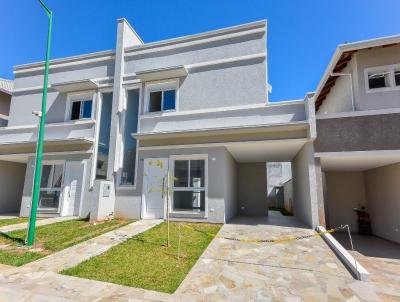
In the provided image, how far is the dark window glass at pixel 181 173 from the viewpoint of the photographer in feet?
37.6

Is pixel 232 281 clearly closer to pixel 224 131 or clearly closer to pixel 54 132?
pixel 224 131

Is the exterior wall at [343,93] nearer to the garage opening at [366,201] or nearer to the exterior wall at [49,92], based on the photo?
the garage opening at [366,201]

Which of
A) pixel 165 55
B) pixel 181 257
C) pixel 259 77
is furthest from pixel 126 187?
pixel 259 77

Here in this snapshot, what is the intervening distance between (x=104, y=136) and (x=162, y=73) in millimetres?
4817

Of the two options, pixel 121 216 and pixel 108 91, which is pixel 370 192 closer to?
pixel 121 216

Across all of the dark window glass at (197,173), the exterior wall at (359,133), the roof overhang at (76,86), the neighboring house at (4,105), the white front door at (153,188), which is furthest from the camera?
the neighboring house at (4,105)

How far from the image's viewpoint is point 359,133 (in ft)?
30.7

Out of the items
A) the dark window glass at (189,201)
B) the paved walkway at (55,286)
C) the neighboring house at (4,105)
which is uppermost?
the neighboring house at (4,105)

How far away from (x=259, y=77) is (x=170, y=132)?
5.12 metres

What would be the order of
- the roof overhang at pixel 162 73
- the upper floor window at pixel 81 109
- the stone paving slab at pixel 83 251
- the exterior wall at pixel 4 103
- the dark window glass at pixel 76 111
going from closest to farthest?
the stone paving slab at pixel 83 251
the roof overhang at pixel 162 73
the upper floor window at pixel 81 109
the dark window glass at pixel 76 111
the exterior wall at pixel 4 103

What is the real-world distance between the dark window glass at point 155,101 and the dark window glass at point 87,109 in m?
3.88

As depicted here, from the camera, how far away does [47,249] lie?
6957 mm

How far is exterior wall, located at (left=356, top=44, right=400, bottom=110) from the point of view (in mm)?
10008

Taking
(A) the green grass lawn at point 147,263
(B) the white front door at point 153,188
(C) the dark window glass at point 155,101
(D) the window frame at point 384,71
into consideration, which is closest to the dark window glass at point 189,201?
(B) the white front door at point 153,188
